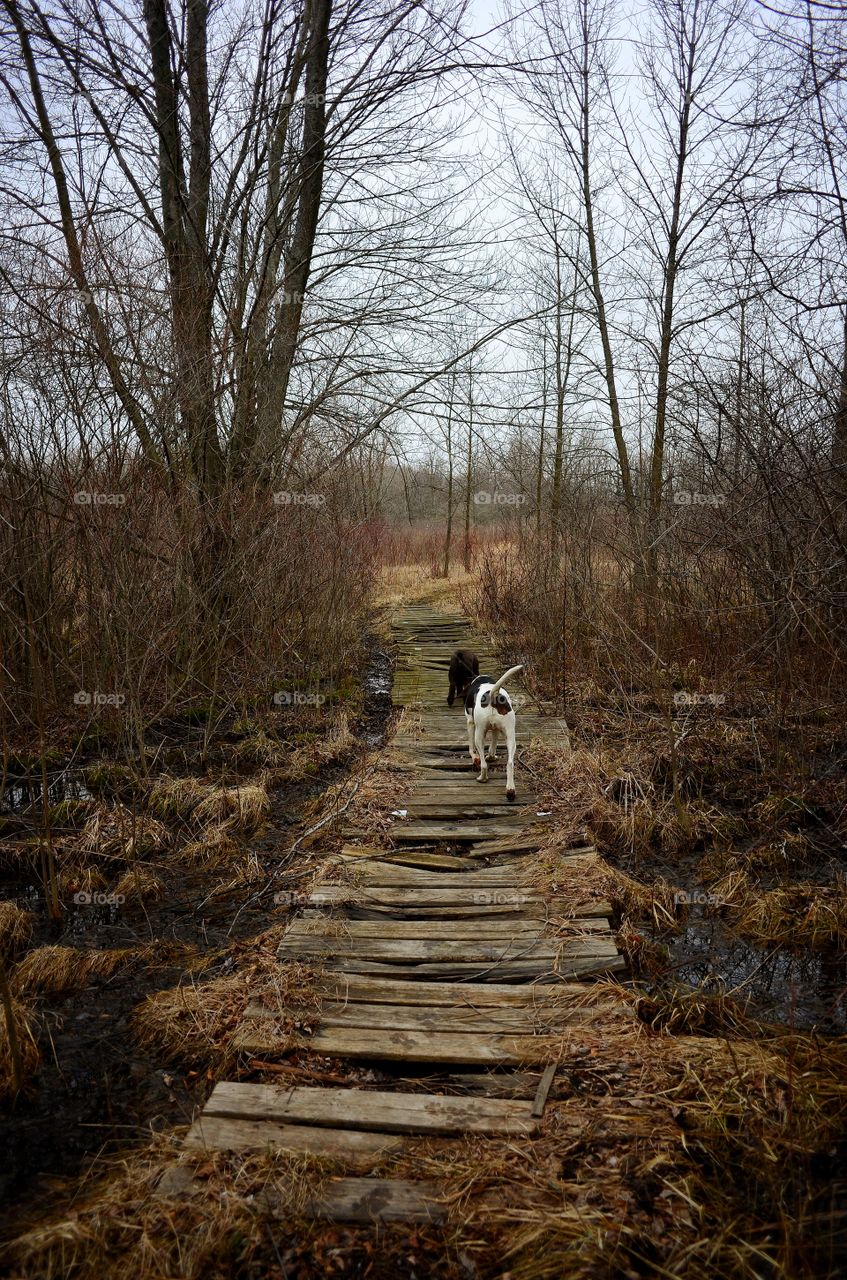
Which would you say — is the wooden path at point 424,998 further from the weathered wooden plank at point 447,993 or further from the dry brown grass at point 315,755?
the dry brown grass at point 315,755

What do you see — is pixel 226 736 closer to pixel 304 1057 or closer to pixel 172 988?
pixel 172 988

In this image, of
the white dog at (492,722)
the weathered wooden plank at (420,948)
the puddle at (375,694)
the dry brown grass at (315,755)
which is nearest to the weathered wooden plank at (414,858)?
the weathered wooden plank at (420,948)

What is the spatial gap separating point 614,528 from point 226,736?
15.8 feet

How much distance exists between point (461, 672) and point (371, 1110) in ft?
16.8

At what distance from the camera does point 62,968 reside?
11.1ft

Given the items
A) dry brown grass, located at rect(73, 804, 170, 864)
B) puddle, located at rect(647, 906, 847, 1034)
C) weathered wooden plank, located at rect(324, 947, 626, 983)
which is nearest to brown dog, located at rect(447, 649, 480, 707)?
dry brown grass, located at rect(73, 804, 170, 864)

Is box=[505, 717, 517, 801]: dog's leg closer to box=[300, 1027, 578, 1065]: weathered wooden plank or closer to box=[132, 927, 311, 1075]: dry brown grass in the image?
box=[132, 927, 311, 1075]: dry brown grass

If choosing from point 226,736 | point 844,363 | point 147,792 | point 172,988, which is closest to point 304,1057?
point 172,988

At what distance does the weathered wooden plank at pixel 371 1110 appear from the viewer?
2.19 meters

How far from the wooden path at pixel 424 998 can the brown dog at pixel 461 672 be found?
7.30 feet

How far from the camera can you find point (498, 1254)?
1792 mm

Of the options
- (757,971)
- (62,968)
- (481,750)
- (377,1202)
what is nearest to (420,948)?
(377,1202)

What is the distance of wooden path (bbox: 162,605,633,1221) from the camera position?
7.16ft

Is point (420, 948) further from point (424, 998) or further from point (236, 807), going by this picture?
point (236, 807)
